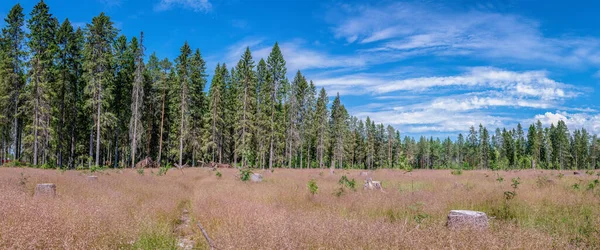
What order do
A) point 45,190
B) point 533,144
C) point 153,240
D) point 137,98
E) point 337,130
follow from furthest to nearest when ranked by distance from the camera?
point 533,144
point 337,130
point 137,98
point 45,190
point 153,240

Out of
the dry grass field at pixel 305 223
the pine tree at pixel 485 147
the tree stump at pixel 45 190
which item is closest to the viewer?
the dry grass field at pixel 305 223

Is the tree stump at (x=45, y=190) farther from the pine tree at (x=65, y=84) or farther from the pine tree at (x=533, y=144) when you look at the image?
the pine tree at (x=533, y=144)

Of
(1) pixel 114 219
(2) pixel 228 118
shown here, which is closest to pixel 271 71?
(2) pixel 228 118

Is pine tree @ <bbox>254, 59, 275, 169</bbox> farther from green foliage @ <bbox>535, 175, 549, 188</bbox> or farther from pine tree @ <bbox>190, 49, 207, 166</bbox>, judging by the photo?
green foliage @ <bbox>535, 175, 549, 188</bbox>

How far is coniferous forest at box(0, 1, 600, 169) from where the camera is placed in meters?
29.5

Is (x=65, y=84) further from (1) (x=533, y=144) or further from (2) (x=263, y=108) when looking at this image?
(1) (x=533, y=144)

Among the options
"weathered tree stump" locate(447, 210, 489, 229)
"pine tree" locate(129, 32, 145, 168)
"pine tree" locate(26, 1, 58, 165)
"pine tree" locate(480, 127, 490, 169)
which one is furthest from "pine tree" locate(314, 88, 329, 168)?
"pine tree" locate(480, 127, 490, 169)

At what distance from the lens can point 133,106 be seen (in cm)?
3422

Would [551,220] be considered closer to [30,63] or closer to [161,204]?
[161,204]

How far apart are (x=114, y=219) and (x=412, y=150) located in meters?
109

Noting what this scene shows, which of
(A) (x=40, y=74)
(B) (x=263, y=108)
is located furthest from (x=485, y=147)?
(A) (x=40, y=74)

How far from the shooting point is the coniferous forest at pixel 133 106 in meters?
29.5

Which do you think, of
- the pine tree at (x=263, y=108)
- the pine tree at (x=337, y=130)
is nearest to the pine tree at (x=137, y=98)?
the pine tree at (x=263, y=108)

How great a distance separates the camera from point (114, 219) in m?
6.84
